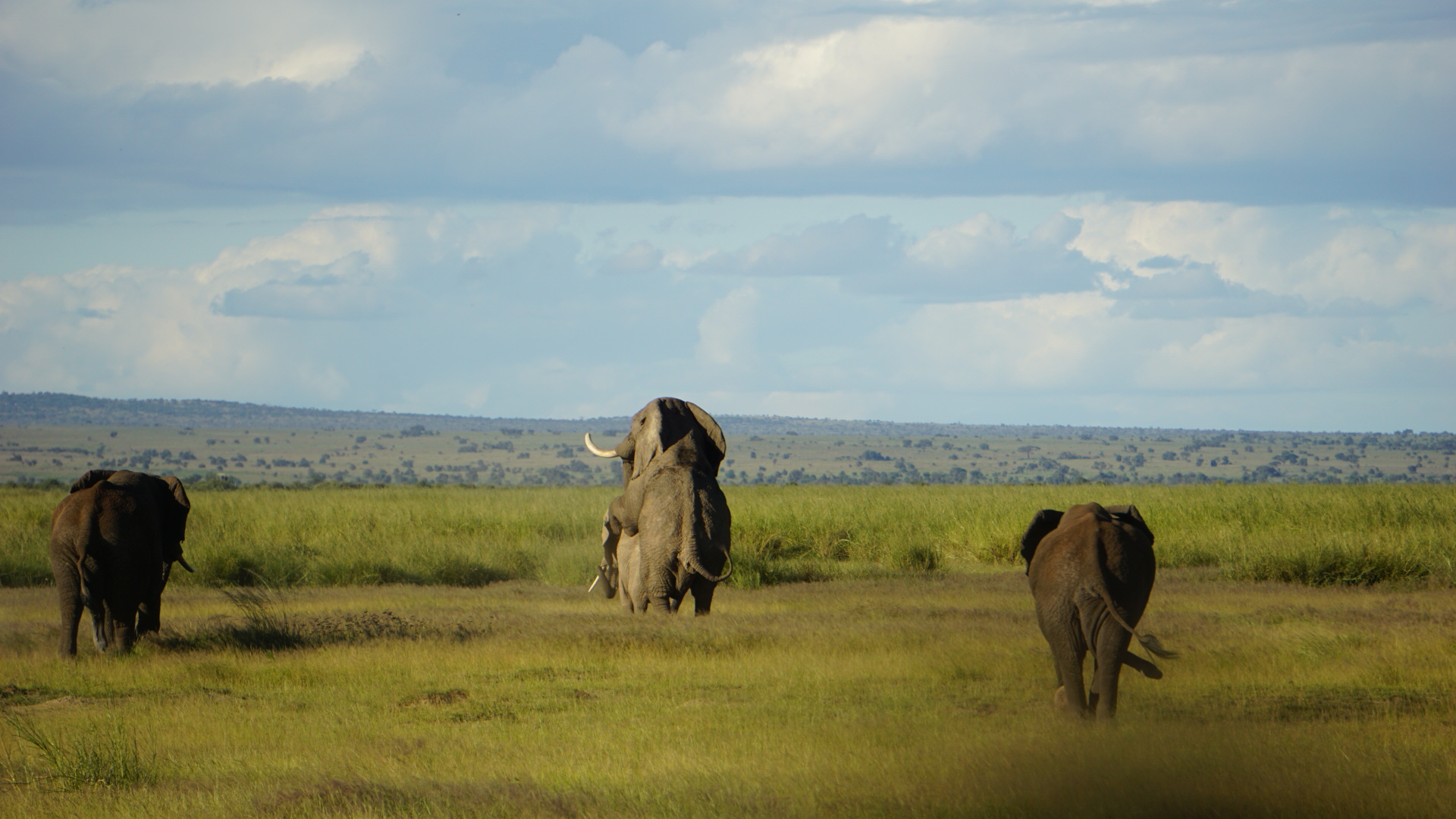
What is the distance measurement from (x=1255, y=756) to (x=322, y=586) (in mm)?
15745

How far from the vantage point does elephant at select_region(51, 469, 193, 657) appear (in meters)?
11.8

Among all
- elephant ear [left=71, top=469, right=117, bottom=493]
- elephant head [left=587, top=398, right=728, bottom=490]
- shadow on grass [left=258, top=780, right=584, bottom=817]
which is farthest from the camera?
elephant head [left=587, top=398, right=728, bottom=490]

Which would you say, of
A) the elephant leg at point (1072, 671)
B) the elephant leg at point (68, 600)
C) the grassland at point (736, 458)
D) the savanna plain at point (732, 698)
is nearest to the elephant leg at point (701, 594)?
the savanna plain at point (732, 698)

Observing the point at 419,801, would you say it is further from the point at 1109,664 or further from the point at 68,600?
the point at 68,600

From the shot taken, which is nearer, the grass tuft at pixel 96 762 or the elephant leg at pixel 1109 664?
the grass tuft at pixel 96 762

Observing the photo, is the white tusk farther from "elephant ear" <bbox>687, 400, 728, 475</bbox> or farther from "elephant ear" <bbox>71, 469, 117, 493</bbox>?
"elephant ear" <bbox>71, 469, 117, 493</bbox>

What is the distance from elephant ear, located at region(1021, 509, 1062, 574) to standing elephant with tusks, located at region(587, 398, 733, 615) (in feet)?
13.4

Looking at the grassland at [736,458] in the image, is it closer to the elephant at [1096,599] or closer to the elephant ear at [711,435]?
the elephant ear at [711,435]

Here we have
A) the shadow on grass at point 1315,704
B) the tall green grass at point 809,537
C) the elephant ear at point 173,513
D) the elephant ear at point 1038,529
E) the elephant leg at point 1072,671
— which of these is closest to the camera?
the elephant leg at point 1072,671

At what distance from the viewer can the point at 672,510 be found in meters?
13.5

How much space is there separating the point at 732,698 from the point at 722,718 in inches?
38.0

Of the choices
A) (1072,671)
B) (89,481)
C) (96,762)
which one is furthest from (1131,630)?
(89,481)

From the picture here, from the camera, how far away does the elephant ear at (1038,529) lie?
937 centimetres

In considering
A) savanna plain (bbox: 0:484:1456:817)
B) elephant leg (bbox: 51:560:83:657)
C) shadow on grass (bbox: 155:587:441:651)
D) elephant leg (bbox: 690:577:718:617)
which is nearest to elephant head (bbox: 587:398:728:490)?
elephant leg (bbox: 690:577:718:617)
